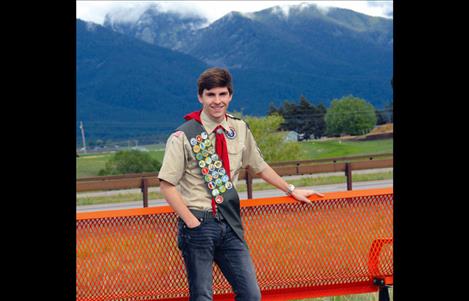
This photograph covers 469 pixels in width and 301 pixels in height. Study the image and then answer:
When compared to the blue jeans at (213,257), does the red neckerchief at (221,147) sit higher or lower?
higher

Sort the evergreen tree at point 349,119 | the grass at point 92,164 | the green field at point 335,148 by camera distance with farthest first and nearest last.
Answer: the evergreen tree at point 349,119 < the grass at point 92,164 < the green field at point 335,148

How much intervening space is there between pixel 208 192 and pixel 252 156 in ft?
1.52

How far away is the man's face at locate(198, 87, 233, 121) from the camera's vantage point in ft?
15.2

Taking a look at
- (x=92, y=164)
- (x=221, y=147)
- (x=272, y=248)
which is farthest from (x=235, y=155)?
(x=92, y=164)

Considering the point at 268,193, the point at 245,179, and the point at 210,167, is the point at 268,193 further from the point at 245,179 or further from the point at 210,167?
the point at 210,167

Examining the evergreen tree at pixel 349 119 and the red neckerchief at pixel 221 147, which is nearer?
the red neckerchief at pixel 221 147

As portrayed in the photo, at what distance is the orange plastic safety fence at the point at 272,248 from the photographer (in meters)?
5.41

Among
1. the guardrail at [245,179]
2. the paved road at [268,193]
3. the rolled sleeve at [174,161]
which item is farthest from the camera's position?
the paved road at [268,193]

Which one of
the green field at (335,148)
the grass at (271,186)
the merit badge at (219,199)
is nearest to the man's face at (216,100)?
the merit badge at (219,199)

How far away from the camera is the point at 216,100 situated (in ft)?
15.2

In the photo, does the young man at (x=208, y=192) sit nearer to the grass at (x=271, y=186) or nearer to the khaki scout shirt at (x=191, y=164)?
the khaki scout shirt at (x=191, y=164)

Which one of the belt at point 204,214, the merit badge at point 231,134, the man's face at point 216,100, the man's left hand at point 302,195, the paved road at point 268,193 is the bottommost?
the paved road at point 268,193
